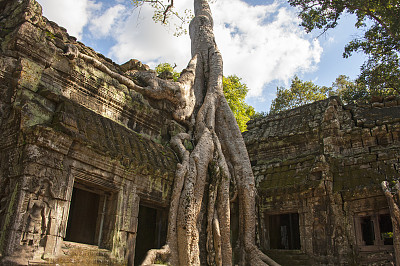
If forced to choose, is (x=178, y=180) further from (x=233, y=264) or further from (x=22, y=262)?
(x=22, y=262)

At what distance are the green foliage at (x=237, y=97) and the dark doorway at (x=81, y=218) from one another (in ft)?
36.7

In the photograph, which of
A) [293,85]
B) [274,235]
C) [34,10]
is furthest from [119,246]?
[293,85]

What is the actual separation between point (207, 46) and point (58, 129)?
6293 millimetres

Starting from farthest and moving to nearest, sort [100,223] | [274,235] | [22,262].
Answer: [274,235] → [100,223] → [22,262]

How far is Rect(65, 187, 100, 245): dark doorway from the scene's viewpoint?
6.41 metres

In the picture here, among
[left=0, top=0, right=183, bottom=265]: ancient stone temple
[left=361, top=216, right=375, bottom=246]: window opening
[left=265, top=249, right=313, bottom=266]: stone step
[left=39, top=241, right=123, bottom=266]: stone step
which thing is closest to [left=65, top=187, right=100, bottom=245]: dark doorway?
[left=0, top=0, right=183, bottom=265]: ancient stone temple

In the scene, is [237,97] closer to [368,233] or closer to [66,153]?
[368,233]

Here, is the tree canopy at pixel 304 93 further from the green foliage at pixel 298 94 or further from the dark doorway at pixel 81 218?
the dark doorway at pixel 81 218

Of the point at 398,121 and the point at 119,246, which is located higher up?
the point at 398,121

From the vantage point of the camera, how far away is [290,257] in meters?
8.02

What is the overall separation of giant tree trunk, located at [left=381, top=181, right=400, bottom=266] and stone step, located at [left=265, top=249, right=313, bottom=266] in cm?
177

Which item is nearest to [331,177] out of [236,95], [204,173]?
[204,173]

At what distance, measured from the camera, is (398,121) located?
8.12 metres

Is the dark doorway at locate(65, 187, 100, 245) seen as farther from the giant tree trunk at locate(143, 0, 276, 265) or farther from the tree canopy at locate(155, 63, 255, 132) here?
the tree canopy at locate(155, 63, 255, 132)
